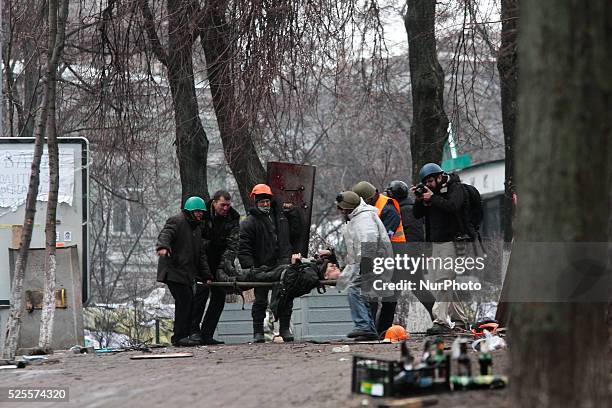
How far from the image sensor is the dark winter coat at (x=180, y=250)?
593 inches

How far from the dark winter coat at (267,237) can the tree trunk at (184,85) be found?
2.61 meters

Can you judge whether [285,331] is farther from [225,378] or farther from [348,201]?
[225,378]

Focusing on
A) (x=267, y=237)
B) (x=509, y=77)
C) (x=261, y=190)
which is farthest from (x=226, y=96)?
(x=509, y=77)

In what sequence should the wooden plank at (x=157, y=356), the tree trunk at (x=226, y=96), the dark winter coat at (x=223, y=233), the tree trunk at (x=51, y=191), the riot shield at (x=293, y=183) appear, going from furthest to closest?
the riot shield at (x=293, y=183) → the tree trunk at (x=226, y=96) → the dark winter coat at (x=223, y=233) → the tree trunk at (x=51, y=191) → the wooden plank at (x=157, y=356)

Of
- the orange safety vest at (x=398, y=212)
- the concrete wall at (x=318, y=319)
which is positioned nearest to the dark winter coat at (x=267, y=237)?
the concrete wall at (x=318, y=319)

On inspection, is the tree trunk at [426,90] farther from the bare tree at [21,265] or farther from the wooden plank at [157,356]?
the bare tree at [21,265]

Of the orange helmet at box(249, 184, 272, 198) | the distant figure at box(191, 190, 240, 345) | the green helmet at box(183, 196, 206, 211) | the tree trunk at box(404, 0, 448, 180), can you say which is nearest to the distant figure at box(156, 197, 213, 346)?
the green helmet at box(183, 196, 206, 211)

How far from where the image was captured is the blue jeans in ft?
46.7

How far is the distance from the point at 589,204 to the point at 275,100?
969cm

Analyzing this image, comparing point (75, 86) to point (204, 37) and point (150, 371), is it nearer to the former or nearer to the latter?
point (204, 37)

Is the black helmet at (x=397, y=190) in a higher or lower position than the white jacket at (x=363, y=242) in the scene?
higher

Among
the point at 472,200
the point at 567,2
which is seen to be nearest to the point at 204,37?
the point at 472,200

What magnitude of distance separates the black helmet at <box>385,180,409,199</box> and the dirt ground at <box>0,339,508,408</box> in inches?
86.8

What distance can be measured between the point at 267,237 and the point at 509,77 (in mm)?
4109
